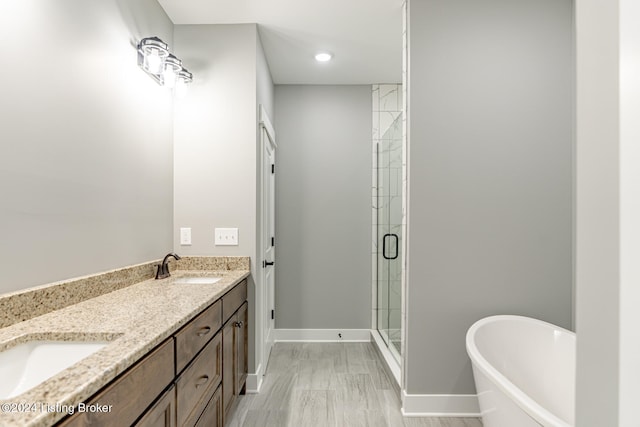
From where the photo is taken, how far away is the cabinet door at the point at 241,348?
2172mm

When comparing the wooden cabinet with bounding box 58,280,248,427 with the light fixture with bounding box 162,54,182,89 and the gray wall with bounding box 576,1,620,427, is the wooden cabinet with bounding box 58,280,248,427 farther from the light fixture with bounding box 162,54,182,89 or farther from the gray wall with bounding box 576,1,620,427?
the light fixture with bounding box 162,54,182,89

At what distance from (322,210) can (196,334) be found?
7.91 feet

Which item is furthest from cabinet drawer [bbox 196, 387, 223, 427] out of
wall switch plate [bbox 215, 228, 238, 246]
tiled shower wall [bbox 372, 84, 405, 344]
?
tiled shower wall [bbox 372, 84, 405, 344]

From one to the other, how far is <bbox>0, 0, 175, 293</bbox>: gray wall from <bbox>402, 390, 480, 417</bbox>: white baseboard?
1914mm

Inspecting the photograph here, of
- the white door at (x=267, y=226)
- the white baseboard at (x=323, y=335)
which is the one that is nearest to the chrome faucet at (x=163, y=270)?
the white door at (x=267, y=226)

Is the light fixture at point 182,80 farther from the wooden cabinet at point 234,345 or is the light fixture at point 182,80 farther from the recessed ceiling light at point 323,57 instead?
the wooden cabinet at point 234,345

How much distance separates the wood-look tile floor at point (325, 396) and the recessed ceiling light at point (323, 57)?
2.68 meters

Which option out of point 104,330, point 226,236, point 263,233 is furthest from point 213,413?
point 263,233

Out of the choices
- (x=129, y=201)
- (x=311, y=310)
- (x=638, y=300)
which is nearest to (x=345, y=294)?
(x=311, y=310)

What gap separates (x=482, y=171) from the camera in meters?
2.24

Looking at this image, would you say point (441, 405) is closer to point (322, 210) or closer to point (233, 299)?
point (233, 299)

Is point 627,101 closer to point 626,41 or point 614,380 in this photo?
point 626,41

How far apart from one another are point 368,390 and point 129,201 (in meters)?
2.06

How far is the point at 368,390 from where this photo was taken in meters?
2.60
